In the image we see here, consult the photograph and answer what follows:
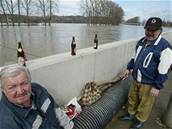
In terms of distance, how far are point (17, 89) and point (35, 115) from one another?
0.96ft

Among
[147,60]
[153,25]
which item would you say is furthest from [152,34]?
[147,60]

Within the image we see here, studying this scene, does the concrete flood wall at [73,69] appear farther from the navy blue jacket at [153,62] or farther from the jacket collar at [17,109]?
the navy blue jacket at [153,62]

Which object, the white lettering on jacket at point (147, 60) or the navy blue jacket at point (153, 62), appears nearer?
the navy blue jacket at point (153, 62)

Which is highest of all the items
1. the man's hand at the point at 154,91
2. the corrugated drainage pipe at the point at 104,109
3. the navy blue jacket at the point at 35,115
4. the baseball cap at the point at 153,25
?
the baseball cap at the point at 153,25

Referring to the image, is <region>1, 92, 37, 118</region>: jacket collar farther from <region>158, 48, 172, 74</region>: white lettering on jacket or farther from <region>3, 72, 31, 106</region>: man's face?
<region>158, 48, 172, 74</region>: white lettering on jacket

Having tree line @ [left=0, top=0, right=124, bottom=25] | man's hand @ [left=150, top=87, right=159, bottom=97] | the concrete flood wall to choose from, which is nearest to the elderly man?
the concrete flood wall

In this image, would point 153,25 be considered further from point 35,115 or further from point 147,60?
point 35,115

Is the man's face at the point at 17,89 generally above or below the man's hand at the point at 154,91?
above

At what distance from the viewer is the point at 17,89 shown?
1.71m

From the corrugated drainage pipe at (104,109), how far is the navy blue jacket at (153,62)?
0.59 m

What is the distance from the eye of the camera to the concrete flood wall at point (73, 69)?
8.64 feet

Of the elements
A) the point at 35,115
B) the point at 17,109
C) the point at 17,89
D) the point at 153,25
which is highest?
the point at 153,25

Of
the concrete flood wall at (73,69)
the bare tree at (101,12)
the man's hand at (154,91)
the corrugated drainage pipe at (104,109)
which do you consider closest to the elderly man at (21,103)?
the concrete flood wall at (73,69)

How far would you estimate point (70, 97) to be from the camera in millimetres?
3303
